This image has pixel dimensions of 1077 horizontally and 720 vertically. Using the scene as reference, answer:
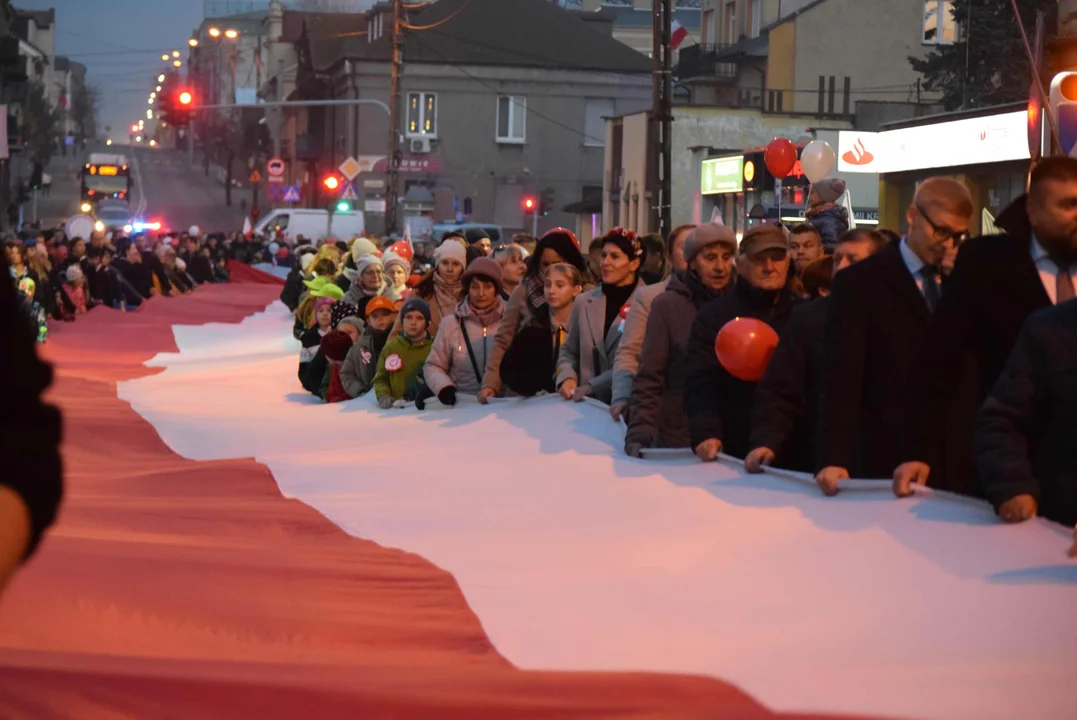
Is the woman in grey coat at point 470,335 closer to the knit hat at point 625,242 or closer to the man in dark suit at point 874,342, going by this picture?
the knit hat at point 625,242

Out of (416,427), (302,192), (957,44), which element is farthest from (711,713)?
(302,192)

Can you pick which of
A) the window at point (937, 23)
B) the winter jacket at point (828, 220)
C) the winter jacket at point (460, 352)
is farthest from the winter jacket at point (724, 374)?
the window at point (937, 23)

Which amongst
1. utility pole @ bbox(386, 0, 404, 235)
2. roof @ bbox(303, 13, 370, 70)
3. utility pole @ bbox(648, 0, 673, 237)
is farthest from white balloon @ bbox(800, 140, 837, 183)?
roof @ bbox(303, 13, 370, 70)

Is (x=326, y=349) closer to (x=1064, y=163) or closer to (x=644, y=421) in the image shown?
(x=644, y=421)

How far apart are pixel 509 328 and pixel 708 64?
5167 cm

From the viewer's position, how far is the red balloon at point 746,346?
684 centimetres

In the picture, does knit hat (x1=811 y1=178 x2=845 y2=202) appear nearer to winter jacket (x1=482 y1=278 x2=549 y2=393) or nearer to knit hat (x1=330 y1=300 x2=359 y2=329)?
winter jacket (x1=482 y1=278 x2=549 y2=393)

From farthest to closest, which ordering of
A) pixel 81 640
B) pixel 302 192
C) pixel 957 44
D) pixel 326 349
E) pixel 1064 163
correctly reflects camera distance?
pixel 302 192
pixel 957 44
pixel 326 349
pixel 1064 163
pixel 81 640

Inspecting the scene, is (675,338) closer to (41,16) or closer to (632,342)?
(632,342)

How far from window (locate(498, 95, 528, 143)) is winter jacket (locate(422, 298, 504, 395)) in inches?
2286

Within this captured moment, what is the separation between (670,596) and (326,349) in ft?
31.1

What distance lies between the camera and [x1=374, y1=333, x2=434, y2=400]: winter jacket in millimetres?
12578

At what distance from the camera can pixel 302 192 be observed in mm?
91812

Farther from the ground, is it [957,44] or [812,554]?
[957,44]
